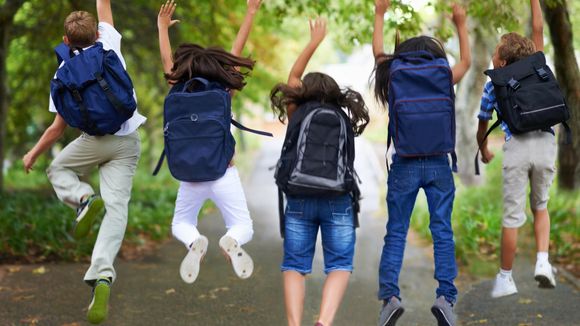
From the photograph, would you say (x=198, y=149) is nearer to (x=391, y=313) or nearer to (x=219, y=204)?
(x=219, y=204)

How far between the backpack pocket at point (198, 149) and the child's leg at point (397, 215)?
3.92ft

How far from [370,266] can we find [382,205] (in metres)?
7.32

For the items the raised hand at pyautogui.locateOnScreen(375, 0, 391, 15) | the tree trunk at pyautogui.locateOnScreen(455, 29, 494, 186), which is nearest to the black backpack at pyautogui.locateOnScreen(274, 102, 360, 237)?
the raised hand at pyautogui.locateOnScreen(375, 0, 391, 15)

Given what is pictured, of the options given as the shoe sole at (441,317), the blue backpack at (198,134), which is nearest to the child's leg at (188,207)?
the blue backpack at (198,134)

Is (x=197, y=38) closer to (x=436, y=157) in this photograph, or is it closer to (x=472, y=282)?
(x=472, y=282)

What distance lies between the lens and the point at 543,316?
6.31 meters

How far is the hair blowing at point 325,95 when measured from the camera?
15.5 feet

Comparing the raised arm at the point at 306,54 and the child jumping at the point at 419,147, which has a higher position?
the raised arm at the point at 306,54

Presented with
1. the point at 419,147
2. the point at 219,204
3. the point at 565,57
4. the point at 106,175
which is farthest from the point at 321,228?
the point at 565,57

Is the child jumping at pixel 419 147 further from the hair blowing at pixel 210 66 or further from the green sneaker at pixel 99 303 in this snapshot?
the green sneaker at pixel 99 303

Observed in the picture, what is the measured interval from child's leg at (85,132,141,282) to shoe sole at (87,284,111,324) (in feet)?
0.55

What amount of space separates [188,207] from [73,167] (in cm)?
104

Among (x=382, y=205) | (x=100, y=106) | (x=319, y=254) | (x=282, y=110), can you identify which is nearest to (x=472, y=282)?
(x=319, y=254)

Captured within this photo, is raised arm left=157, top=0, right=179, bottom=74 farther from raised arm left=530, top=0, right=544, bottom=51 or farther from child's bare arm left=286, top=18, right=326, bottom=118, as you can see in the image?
raised arm left=530, top=0, right=544, bottom=51
